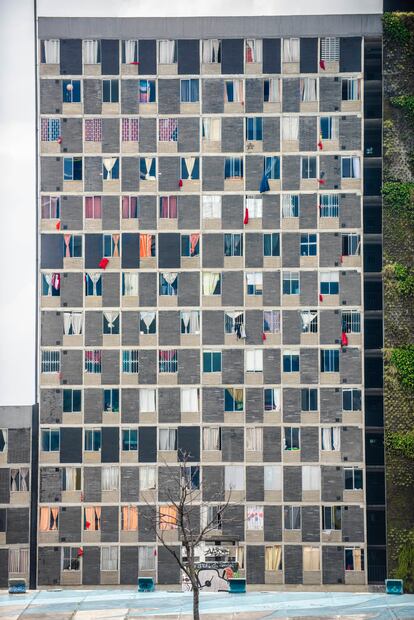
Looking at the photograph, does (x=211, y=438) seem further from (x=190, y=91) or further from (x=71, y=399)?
(x=190, y=91)

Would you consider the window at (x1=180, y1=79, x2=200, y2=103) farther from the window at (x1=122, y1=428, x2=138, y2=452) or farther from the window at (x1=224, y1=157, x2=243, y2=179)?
the window at (x1=122, y1=428, x2=138, y2=452)

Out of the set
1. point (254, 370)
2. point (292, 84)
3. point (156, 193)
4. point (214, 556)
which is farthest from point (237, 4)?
point (214, 556)

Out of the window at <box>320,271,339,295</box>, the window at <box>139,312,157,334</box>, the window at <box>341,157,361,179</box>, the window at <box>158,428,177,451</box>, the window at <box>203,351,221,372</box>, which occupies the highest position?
the window at <box>341,157,361,179</box>

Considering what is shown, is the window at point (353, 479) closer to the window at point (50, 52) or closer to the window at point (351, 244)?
the window at point (351, 244)

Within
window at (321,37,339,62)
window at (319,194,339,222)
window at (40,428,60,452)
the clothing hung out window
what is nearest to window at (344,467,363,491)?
window at (319,194,339,222)

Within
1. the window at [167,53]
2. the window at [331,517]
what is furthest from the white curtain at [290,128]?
the window at [331,517]

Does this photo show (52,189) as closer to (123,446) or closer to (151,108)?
(151,108)

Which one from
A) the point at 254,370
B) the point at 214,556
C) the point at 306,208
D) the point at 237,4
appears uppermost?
the point at 237,4
